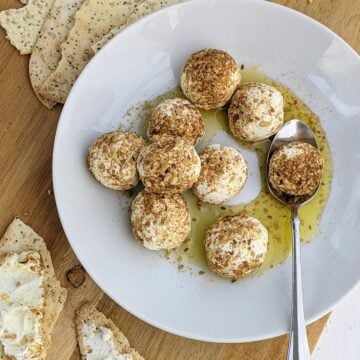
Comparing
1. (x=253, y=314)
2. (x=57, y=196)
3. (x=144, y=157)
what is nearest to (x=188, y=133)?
(x=144, y=157)

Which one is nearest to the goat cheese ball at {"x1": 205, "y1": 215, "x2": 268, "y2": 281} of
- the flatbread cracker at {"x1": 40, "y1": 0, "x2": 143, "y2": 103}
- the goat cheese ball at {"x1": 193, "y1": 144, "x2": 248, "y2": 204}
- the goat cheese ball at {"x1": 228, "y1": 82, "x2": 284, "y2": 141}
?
the goat cheese ball at {"x1": 193, "y1": 144, "x2": 248, "y2": 204}

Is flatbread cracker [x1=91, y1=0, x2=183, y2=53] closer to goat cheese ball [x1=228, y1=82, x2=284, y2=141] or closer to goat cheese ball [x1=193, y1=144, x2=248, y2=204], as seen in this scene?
goat cheese ball [x1=228, y1=82, x2=284, y2=141]

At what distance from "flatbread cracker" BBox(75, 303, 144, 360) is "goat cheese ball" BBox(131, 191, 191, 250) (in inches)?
12.8

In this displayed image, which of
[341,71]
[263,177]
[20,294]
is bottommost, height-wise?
[20,294]

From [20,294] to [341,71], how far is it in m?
1.23

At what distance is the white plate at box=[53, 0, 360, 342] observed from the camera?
1.88 m

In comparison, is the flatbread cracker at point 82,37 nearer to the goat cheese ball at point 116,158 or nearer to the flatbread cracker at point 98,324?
the goat cheese ball at point 116,158

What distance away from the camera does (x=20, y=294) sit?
1967 mm

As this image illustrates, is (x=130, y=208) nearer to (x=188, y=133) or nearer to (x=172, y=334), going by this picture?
(x=188, y=133)

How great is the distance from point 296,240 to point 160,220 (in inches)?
16.8

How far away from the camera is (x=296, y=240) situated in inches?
73.7

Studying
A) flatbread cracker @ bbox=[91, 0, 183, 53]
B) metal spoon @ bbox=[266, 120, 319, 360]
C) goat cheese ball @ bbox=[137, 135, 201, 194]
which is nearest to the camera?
goat cheese ball @ bbox=[137, 135, 201, 194]

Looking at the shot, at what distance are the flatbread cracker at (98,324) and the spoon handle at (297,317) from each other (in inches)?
19.6

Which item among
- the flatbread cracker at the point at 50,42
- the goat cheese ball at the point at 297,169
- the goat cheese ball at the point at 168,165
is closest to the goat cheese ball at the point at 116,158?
the goat cheese ball at the point at 168,165
